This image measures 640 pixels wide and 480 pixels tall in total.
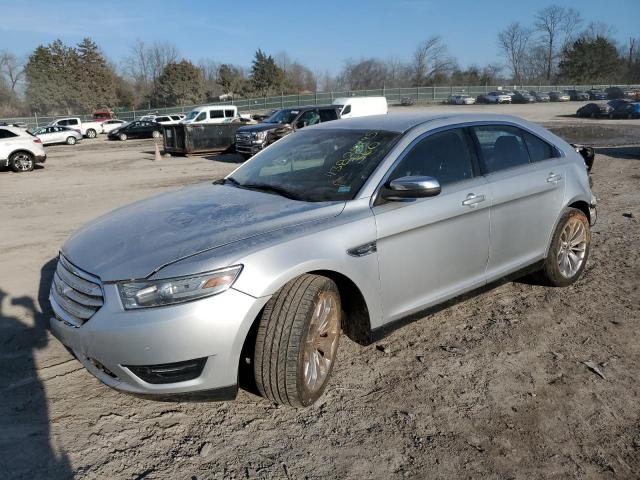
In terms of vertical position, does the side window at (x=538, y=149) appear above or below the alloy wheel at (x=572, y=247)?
above

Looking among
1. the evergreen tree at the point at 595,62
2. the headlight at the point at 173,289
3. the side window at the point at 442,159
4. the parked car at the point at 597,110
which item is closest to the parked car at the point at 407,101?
the parked car at the point at 597,110

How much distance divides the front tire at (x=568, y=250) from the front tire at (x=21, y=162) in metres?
17.3

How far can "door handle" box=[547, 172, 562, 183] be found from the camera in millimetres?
4449

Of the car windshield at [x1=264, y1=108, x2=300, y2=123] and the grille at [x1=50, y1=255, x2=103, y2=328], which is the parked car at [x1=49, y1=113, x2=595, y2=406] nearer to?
the grille at [x1=50, y1=255, x2=103, y2=328]

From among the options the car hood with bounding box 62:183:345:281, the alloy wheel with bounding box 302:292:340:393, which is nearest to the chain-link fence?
the car hood with bounding box 62:183:345:281

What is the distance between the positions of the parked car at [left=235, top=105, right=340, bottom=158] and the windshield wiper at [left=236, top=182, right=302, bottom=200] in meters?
12.6

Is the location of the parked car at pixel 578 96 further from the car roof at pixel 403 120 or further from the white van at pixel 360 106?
the car roof at pixel 403 120

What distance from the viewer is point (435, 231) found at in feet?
11.7

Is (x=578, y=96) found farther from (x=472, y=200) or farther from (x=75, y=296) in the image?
(x=75, y=296)

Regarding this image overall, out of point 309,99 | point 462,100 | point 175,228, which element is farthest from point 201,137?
point 462,100

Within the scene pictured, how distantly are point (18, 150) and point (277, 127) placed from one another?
837 centimetres

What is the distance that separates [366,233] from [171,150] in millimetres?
18887

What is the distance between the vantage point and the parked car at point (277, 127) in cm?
1683

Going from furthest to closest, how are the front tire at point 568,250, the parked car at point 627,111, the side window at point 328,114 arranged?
the parked car at point 627,111, the side window at point 328,114, the front tire at point 568,250
